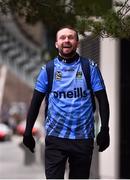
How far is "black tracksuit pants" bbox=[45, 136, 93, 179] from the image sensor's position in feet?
20.7

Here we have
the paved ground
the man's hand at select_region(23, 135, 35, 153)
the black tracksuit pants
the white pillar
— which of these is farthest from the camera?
the paved ground

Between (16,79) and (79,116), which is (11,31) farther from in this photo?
(79,116)

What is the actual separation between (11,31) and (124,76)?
4033 centimetres

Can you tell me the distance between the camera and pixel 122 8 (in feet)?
24.3

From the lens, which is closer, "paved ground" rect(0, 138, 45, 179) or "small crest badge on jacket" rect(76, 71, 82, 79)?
"small crest badge on jacket" rect(76, 71, 82, 79)

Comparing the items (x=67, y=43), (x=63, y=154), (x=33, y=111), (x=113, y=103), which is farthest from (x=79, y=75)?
(x=113, y=103)

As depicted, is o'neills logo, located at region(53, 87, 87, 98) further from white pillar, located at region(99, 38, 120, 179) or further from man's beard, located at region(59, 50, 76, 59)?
white pillar, located at region(99, 38, 120, 179)

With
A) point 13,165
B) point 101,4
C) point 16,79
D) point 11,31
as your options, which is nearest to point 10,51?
point 16,79

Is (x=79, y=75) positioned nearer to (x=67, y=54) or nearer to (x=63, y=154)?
(x=67, y=54)

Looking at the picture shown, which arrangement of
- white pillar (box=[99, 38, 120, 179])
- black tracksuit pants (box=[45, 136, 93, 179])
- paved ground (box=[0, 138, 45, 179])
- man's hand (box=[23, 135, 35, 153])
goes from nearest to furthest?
black tracksuit pants (box=[45, 136, 93, 179]), man's hand (box=[23, 135, 35, 153]), white pillar (box=[99, 38, 120, 179]), paved ground (box=[0, 138, 45, 179])

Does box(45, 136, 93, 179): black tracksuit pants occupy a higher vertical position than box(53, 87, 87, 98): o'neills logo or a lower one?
lower

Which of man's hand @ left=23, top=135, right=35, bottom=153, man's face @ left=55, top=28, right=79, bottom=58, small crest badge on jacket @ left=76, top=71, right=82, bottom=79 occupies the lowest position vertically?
man's hand @ left=23, top=135, right=35, bottom=153

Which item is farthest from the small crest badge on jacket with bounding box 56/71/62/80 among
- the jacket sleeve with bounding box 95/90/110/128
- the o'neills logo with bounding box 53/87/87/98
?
the jacket sleeve with bounding box 95/90/110/128

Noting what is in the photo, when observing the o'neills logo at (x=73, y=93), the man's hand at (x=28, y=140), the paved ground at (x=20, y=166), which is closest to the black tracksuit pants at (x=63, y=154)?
the man's hand at (x=28, y=140)
